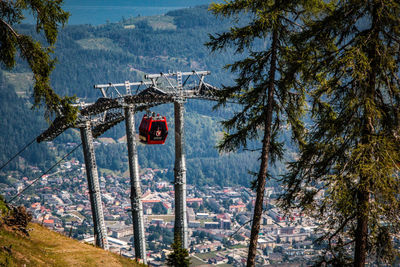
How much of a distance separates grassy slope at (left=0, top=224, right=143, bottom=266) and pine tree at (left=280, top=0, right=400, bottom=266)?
285 inches

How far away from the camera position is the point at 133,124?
900 inches

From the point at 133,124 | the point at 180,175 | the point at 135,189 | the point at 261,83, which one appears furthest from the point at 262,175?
the point at 133,124

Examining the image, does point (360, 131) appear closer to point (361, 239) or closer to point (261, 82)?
point (361, 239)

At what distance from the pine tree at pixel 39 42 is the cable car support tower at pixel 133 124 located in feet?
15.6

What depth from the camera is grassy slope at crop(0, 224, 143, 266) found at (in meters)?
12.9

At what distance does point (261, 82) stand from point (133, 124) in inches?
419

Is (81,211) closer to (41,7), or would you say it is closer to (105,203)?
(105,203)

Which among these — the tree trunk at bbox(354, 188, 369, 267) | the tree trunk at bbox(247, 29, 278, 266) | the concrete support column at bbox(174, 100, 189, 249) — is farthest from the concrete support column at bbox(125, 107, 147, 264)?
the tree trunk at bbox(354, 188, 369, 267)

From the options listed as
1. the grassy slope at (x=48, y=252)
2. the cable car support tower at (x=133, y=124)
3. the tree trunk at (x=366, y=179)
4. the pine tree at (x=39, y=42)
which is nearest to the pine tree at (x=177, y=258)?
the grassy slope at (x=48, y=252)

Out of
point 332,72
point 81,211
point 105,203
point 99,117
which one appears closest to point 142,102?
point 99,117

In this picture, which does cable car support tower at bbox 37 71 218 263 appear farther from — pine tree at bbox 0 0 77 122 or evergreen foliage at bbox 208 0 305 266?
evergreen foliage at bbox 208 0 305 266

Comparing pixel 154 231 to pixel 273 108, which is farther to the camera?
pixel 154 231

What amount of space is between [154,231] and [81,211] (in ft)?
Answer: 79.1

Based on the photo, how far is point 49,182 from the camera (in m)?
183
